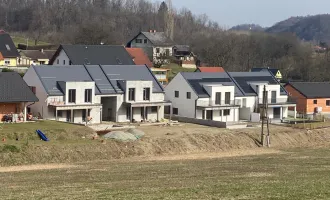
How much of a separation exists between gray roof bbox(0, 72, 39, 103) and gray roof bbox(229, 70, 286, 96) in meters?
22.2

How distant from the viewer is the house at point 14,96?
135ft

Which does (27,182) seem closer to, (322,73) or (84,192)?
(84,192)

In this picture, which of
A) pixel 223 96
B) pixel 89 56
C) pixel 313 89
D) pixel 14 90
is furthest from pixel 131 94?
pixel 313 89

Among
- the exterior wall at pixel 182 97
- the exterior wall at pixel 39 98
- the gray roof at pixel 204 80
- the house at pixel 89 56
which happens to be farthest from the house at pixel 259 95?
the exterior wall at pixel 39 98

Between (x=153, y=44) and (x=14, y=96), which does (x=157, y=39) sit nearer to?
(x=153, y=44)

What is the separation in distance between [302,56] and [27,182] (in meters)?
83.1

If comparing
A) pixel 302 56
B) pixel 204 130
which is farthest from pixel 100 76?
pixel 302 56

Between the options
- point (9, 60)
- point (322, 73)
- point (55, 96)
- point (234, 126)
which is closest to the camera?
point (55, 96)

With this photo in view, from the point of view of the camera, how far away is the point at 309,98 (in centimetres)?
6131

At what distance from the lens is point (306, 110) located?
61469 millimetres

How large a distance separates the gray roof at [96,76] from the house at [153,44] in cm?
4593

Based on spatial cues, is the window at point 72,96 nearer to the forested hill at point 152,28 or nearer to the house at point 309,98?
the house at point 309,98

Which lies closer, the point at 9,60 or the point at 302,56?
the point at 9,60

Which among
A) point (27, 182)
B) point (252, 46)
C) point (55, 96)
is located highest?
point (252, 46)
